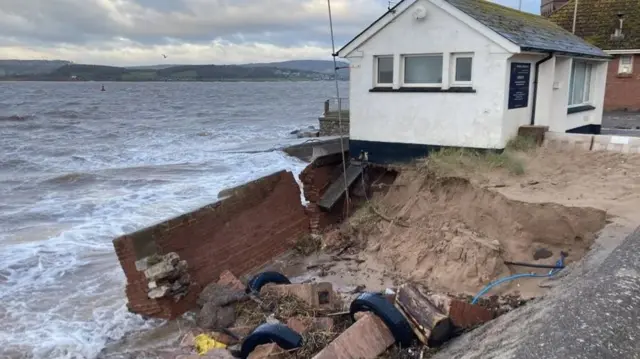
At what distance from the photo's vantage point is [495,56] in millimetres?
11492

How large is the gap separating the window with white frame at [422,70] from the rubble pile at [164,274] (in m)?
7.08

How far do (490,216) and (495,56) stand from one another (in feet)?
12.8

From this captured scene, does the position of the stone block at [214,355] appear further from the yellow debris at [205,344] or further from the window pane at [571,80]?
the window pane at [571,80]

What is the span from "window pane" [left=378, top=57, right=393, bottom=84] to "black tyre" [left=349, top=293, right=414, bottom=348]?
767 centimetres

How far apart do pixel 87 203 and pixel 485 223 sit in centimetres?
1410

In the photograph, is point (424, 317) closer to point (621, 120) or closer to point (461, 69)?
point (461, 69)

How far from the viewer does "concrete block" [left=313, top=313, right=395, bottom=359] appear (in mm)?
5781

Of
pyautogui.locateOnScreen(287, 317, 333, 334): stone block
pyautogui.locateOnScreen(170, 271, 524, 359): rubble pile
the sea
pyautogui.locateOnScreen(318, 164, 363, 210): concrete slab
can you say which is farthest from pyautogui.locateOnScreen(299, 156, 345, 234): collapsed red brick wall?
pyautogui.locateOnScreen(287, 317, 333, 334): stone block

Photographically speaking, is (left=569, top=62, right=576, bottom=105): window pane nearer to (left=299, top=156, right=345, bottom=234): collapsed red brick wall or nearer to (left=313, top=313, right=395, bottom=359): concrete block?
(left=299, top=156, right=345, bottom=234): collapsed red brick wall

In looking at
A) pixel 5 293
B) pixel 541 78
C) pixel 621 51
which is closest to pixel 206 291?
pixel 5 293

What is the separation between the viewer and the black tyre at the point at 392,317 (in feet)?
19.8

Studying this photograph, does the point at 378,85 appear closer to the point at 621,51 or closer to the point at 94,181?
the point at 94,181

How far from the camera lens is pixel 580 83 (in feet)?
53.0

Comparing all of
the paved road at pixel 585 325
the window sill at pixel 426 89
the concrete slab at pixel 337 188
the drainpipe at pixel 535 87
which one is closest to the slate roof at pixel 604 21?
the drainpipe at pixel 535 87
